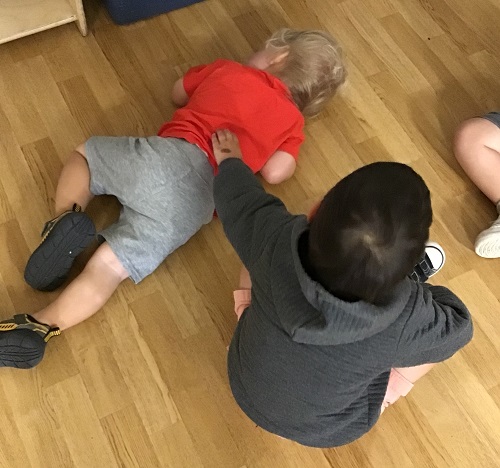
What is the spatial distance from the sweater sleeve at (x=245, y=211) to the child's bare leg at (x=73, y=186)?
312mm

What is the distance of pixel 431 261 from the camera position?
1202 mm

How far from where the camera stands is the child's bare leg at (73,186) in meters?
1.22

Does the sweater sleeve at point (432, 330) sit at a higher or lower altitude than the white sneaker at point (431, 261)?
higher

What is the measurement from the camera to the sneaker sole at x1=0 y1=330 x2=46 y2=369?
1.05 metres

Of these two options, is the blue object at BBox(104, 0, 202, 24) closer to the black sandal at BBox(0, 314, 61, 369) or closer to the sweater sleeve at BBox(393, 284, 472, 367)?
the black sandal at BBox(0, 314, 61, 369)

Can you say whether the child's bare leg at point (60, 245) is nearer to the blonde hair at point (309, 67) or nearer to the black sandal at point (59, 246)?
the black sandal at point (59, 246)

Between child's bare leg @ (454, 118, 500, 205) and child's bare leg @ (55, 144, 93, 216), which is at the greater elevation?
child's bare leg @ (55, 144, 93, 216)

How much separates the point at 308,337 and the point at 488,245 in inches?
25.9

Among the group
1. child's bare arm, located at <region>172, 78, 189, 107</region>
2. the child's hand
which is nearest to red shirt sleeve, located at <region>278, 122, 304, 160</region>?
the child's hand

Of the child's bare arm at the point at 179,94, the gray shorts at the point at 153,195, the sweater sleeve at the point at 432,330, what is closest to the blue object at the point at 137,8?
the child's bare arm at the point at 179,94

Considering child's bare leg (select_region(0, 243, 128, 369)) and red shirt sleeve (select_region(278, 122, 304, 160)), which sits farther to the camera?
red shirt sleeve (select_region(278, 122, 304, 160))

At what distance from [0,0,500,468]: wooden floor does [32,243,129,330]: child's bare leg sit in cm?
4

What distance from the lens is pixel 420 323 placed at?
0.84 metres

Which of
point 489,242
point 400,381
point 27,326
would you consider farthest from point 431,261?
point 27,326
